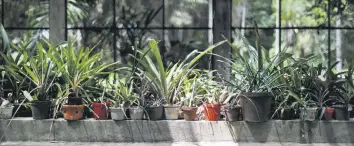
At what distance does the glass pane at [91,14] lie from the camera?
6371 millimetres

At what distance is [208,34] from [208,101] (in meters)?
1.92

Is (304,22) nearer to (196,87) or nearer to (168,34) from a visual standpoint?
(168,34)

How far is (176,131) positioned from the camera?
4.56 metres

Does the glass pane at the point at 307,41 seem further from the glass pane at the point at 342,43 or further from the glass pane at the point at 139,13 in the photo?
the glass pane at the point at 139,13

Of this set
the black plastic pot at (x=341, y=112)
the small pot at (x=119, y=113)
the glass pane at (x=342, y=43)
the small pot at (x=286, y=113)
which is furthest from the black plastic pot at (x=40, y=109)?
the glass pane at (x=342, y=43)

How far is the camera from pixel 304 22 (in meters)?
6.61

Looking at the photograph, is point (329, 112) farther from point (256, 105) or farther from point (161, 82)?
point (161, 82)

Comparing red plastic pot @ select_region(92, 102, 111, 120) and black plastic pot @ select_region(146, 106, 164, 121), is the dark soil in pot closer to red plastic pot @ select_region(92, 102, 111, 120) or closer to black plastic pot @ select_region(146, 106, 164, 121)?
red plastic pot @ select_region(92, 102, 111, 120)

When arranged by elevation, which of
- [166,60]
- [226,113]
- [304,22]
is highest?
[304,22]

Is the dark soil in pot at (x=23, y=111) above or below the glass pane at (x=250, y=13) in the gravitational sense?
below

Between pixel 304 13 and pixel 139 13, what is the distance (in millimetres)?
2622

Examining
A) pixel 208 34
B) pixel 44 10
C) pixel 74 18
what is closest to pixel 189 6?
pixel 208 34

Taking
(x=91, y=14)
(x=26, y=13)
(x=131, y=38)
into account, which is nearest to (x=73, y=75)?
(x=131, y=38)

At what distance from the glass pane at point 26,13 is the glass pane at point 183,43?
1.84 metres
